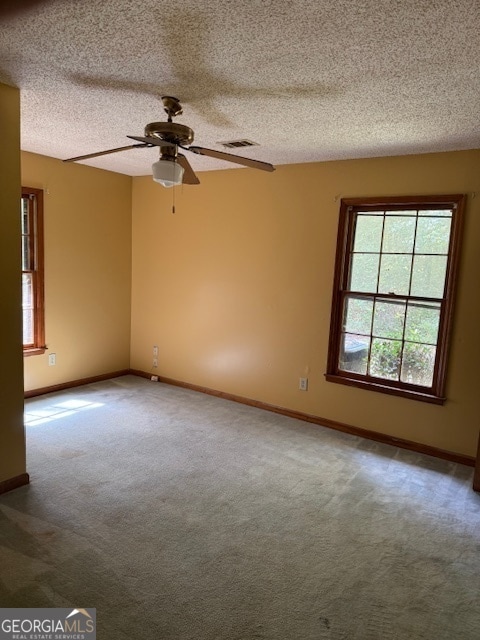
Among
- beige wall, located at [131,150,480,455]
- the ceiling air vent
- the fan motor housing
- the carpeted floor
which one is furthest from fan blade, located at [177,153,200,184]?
the carpeted floor

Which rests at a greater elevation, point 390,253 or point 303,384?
point 390,253

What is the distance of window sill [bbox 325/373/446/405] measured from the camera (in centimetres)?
355

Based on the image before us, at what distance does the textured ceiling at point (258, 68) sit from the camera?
1.67 meters

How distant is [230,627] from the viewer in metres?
1.78

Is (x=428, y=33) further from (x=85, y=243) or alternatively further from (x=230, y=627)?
(x=85, y=243)

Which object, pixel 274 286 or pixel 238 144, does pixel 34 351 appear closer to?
pixel 274 286

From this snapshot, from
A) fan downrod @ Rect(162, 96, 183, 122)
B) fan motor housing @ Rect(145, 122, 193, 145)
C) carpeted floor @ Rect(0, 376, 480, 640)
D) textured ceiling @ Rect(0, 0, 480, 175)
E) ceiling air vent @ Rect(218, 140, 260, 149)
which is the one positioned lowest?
carpeted floor @ Rect(0, 376, 480, 640)

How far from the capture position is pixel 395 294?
3713 millimetres

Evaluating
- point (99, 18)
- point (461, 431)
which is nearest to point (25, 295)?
point (99, 18)

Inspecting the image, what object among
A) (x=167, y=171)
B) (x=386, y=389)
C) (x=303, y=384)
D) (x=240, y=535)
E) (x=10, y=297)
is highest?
(x=167, y=171)

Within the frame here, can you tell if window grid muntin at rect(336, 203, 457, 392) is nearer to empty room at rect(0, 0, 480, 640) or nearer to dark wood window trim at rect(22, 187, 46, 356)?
empty room at rect(0, 0, 480, 640)

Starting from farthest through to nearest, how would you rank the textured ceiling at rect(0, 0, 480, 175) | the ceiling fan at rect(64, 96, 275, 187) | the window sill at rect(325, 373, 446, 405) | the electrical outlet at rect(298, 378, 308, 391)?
the electrical outlet at rect(298, 378, 308, 391), the window sill at rect(325, 373, 446, 405), the ceiling fan at rect(64, 96, 275, 187), the textured ceiling at rect(0, 0, 480, 175)

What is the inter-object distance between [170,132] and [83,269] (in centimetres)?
294

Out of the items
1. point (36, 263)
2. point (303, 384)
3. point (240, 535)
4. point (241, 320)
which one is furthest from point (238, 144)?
point (240, 535)
